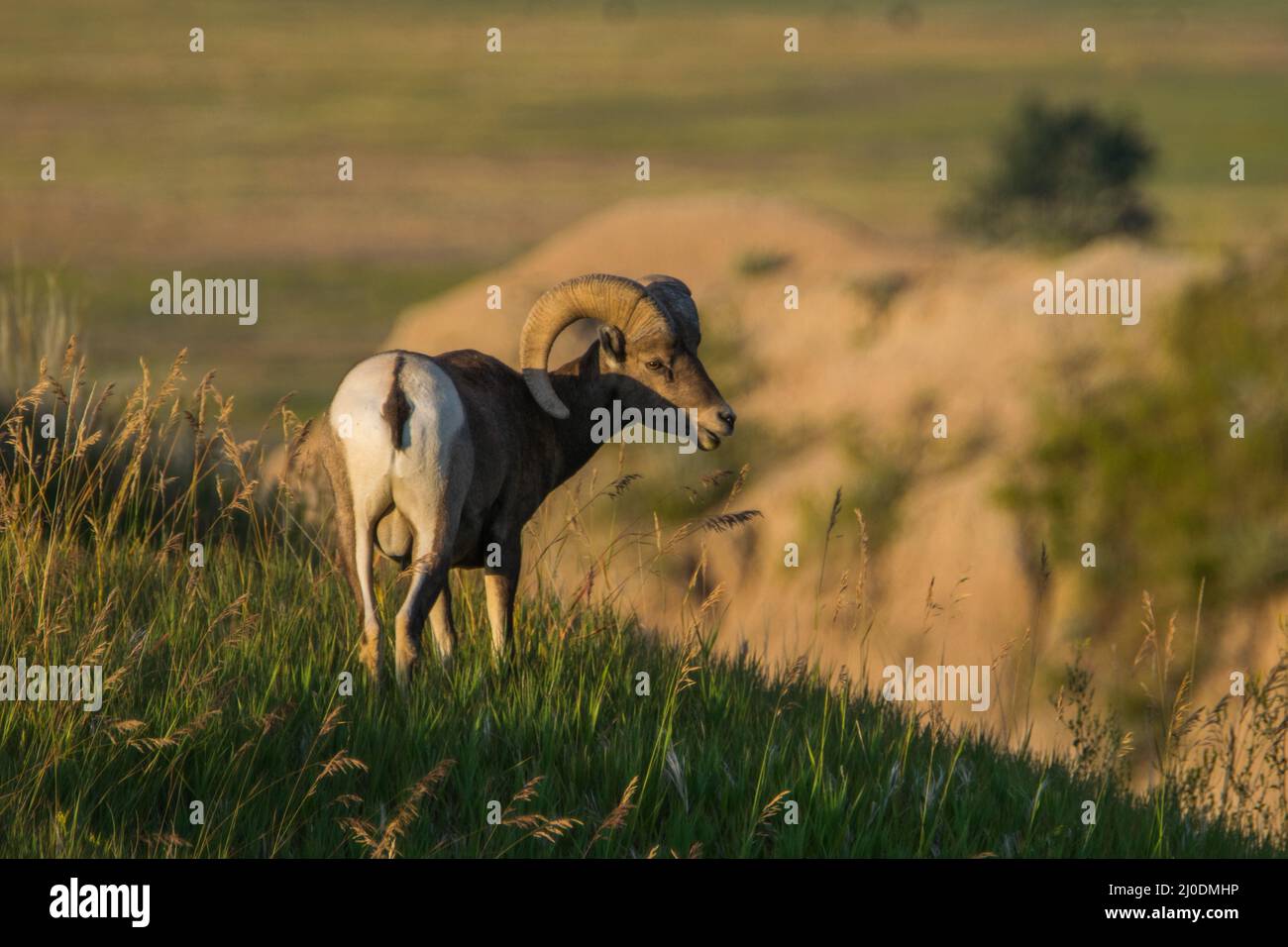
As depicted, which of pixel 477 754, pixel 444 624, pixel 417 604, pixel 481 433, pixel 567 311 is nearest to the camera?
pixel 477 754

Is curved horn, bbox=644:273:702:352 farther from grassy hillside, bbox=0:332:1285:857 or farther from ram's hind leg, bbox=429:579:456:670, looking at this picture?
ram's hind leg, bbox=429:579:456:670

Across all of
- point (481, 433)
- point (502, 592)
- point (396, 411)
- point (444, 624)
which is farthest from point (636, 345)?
point (444, 624)

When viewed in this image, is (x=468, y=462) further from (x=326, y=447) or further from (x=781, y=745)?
(x=781, y=745)

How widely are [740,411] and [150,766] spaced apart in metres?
27.7

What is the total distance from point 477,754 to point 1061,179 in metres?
51.9

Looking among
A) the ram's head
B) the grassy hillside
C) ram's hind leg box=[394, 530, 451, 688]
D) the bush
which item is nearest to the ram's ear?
the ram's head

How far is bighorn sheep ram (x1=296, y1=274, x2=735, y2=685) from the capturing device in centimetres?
753

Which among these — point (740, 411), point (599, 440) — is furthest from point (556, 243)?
point (599, 440)

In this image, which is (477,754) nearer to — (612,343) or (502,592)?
(502,592)

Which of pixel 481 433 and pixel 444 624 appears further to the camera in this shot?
pixel 444 624

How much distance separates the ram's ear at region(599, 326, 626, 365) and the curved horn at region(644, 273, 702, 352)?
0.28 meters

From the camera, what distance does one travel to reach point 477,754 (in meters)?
6.97

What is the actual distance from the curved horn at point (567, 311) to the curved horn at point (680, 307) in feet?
0.54

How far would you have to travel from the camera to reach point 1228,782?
841cm
